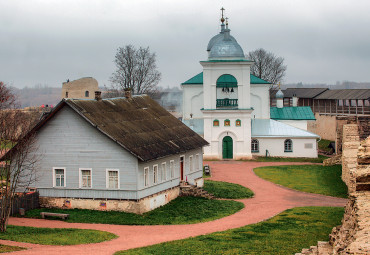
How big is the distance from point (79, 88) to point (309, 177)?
54066mm

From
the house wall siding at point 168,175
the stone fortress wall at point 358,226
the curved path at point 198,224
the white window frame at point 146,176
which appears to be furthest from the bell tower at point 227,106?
the stone fortress wall at point 358,226

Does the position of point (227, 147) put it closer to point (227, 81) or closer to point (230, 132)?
point (230, 132)

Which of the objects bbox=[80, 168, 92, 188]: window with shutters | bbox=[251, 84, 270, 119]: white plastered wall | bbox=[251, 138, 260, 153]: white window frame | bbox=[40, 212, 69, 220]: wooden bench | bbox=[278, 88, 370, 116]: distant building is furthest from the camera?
bbox=[278, 88, 370, 116]: distant building

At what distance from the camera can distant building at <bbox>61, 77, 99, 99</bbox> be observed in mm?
94375

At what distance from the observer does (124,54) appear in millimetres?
81062

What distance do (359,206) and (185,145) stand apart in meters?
21.7

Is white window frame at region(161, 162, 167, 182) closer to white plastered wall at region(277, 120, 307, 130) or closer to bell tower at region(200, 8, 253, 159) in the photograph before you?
bell tower at region(200, 8, 253, 159)

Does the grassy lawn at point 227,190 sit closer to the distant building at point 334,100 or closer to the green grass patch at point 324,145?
the green grass patch at point 324,145

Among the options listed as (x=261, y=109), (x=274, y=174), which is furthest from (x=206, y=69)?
(x=274, y=174)

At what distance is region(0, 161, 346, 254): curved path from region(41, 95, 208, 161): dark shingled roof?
182 inches

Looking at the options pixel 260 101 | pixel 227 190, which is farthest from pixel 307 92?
pixel 227 190

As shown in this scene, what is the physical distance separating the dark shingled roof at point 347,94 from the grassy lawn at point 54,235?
169 ft

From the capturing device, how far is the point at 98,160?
33531 mm

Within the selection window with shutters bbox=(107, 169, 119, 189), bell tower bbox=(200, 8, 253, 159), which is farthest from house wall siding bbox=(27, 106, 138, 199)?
bell tower bbox=(200, 8, 253, 159)
